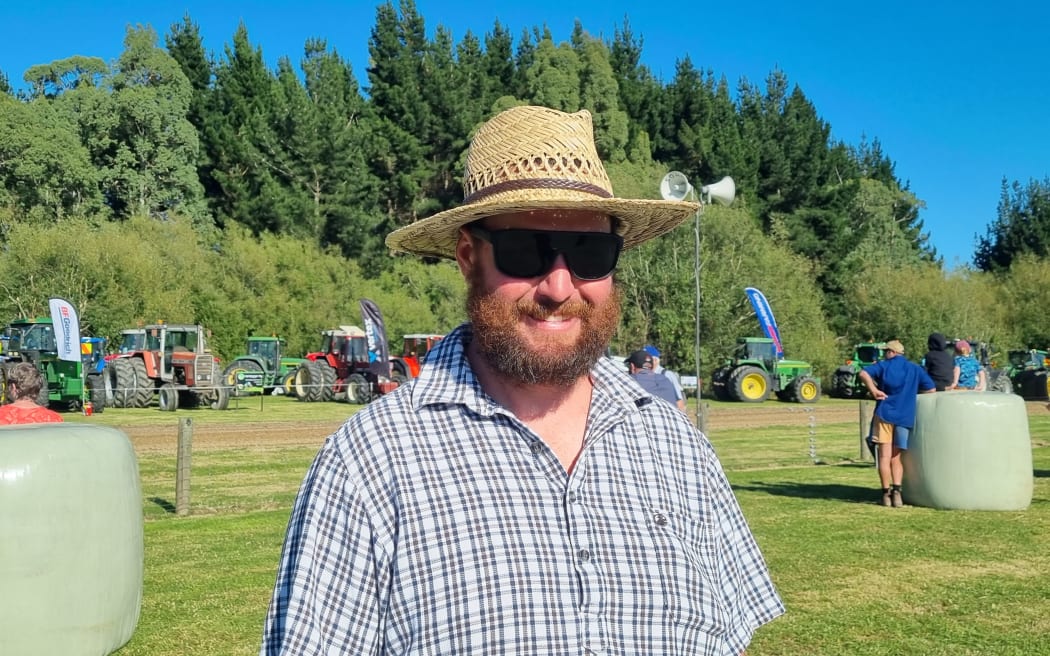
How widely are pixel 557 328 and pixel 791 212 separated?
6335 centimetres

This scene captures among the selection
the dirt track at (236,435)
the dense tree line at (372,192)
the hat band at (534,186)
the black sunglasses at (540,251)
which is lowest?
the dirt track at (236,435)

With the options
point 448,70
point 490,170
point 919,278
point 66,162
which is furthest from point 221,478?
point 448,70

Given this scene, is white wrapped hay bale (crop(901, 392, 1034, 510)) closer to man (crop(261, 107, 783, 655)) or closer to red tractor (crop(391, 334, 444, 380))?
man (crop(261, 107, 783, 655))

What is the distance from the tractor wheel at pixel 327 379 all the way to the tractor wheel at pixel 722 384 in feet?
41.7

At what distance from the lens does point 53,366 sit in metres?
25.5

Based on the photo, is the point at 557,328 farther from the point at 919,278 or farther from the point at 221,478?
the point at 919,278

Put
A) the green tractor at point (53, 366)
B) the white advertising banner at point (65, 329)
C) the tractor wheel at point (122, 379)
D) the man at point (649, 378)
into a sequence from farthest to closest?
1. the tractor wheel at point (122, 379)
2. the green tractor at point (53, 366)
3. the white advertising banner at point (65, 329)
4. the man at point (649, 378)

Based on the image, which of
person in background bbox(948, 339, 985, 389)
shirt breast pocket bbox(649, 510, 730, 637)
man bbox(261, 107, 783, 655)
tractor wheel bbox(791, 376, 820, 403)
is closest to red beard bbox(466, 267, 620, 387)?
man bbox(261, 107, 783, 655)

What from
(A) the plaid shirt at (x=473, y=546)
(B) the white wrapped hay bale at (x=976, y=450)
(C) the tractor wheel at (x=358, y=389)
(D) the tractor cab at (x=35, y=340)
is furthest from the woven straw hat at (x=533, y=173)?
(C) the tractor wheel at (x=358, y=389)

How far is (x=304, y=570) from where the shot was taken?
1.98 m

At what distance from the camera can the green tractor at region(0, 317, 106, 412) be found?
25.1 metres

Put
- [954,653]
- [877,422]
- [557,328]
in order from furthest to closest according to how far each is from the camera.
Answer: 1. [877,422]
2. [954,653]
3. [557,328]

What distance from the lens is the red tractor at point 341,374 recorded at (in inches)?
1220

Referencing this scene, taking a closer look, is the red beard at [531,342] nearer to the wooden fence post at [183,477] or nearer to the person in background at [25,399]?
the person in background at [25,399]
